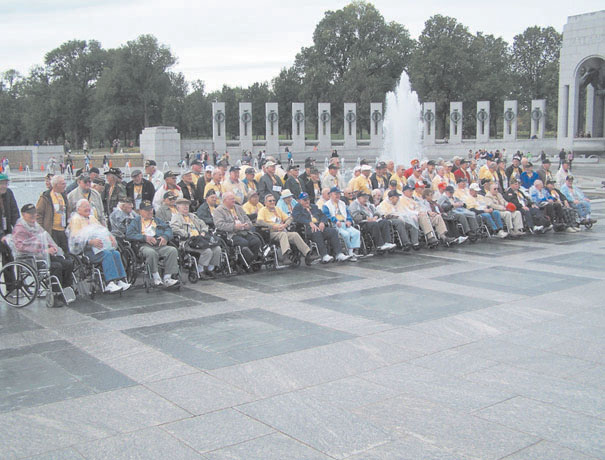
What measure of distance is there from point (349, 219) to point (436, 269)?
2.16 m

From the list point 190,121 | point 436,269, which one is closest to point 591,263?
point 436,269

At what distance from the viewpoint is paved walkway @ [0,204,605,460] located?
4465mm

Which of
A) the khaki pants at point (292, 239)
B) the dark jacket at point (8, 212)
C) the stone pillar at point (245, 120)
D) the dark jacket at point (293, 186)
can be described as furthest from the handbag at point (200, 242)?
the stone pillar at point (245, 120)

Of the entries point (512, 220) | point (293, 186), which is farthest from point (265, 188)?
point (512, 220)

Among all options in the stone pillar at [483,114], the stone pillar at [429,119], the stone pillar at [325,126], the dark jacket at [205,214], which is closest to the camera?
the dark jacket at [205,214]

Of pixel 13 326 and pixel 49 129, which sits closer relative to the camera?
pixel 13 326

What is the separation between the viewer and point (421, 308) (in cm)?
823

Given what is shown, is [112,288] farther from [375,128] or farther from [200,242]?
[375,128]

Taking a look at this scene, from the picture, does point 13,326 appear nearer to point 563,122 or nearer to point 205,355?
point 205,355

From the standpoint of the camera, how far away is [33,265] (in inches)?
334

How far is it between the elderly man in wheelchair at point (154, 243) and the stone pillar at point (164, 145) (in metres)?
34.7

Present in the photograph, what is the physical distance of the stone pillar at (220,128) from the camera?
48916mm

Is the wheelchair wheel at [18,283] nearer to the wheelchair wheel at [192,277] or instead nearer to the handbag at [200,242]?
the wheelchair wheel at [192,277]

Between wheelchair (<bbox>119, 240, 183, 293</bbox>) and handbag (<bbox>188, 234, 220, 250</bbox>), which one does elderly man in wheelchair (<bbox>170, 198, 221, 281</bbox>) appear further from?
wheelchair (<bbox>119, 240, 183, 293</bbox>)
